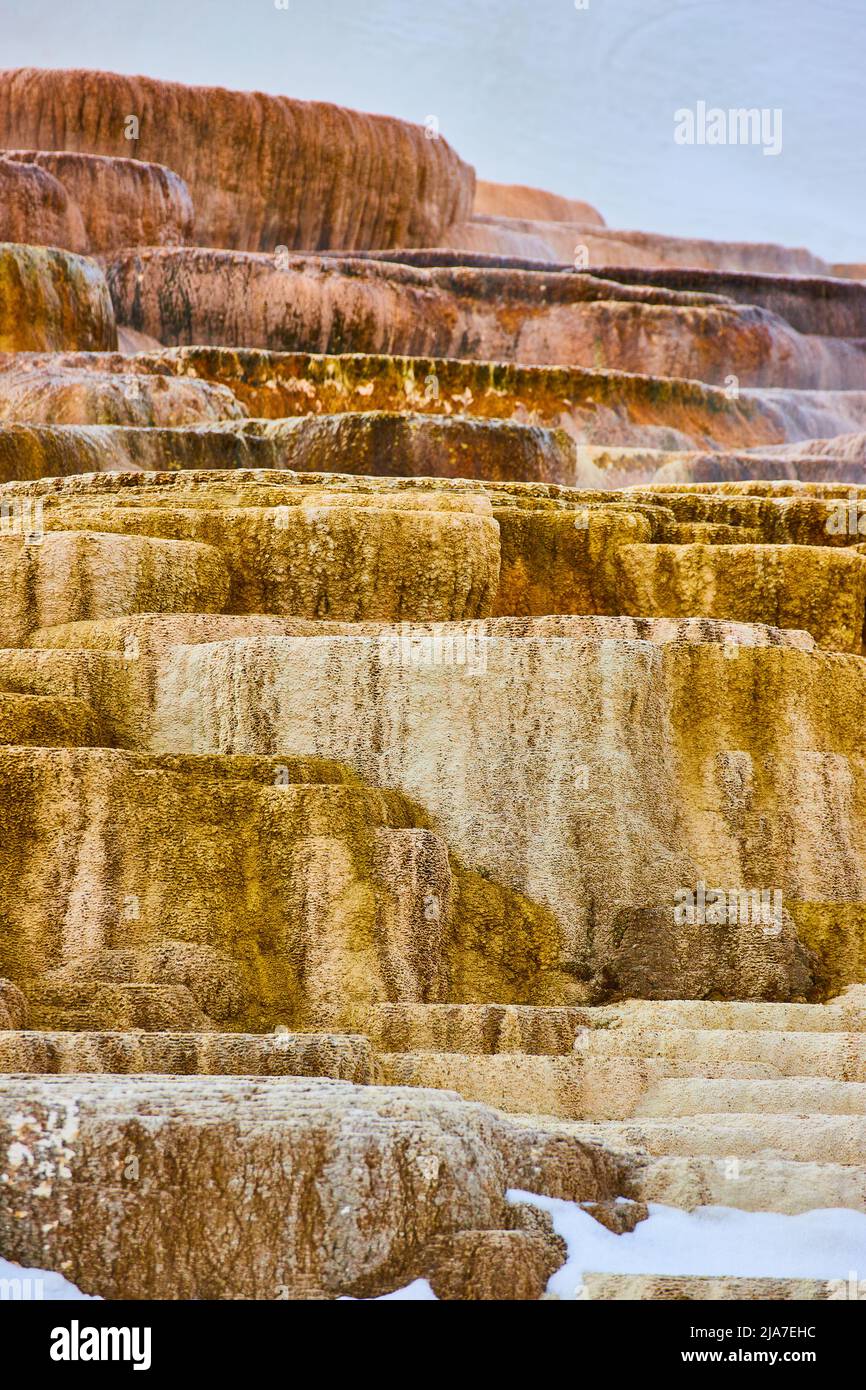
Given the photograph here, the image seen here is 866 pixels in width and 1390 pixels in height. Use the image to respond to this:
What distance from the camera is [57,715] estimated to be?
10.5 m

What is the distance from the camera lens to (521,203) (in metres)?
49.4

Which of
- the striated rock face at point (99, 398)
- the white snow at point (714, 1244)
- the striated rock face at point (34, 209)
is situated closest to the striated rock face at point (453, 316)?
the striated rock face at point (34, 209)

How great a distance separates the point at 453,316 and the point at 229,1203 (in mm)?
25547

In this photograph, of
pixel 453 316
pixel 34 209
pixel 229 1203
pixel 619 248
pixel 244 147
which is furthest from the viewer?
pixel 619 248

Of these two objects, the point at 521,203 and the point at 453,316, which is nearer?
the point at 453,316

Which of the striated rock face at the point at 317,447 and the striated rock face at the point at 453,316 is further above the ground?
the striated rock face at the point at 453,316

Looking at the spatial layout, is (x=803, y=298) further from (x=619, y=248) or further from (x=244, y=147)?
(x=619, y=248)

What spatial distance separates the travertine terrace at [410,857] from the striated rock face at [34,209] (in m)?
12.7

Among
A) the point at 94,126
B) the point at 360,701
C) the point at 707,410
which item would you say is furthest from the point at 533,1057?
the point at 94,126

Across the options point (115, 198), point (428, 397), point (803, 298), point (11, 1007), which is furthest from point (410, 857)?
point (803, 298)

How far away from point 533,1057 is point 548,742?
9.15 feet

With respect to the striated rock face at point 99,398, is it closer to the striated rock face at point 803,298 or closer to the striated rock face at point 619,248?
the striated rock face at point 803,298

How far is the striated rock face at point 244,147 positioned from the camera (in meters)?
35.2

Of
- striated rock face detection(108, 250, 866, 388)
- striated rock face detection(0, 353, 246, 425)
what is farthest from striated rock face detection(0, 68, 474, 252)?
striated rock face detection(0, 353, 246, 425)
